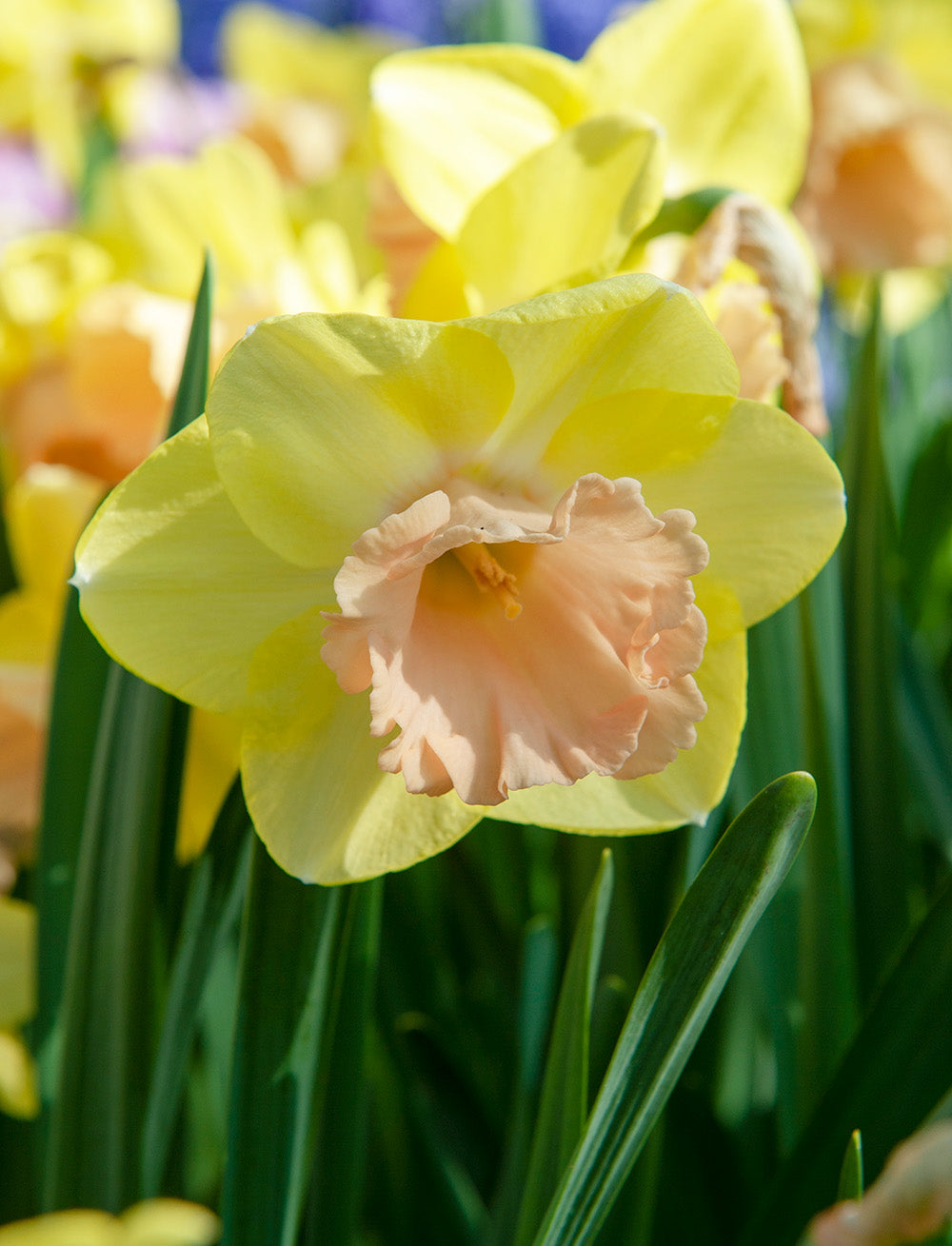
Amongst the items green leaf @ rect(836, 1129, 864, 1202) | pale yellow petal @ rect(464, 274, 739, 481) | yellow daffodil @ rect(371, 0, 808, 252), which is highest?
yellow daffodil @ rect(371, 0, 808, 252)

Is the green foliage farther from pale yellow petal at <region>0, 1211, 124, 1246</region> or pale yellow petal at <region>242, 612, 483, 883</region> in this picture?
pale yellow petal at <region>0, 1211, 124, 1246</region>

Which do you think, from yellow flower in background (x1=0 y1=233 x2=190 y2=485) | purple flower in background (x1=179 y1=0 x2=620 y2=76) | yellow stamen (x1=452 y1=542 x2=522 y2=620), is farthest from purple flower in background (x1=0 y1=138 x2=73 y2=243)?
yellow stamen (x1=452 y1=542 x2=522 y2=620)

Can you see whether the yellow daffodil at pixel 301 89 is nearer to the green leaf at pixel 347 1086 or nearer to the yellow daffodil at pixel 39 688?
the yellow daffodil at pixel 39 688

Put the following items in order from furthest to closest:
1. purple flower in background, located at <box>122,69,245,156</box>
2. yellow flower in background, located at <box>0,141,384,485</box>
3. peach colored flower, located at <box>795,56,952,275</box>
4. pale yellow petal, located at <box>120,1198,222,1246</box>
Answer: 1. purple flower in background, located at <box>122,69,245,156</box>
2. peach colored flower, located at <box>795,56,952,275</box>
3. yellow flower in background, located at <box>0,141,384,485</box>
4. pale yellow petal, located at <box>120,1198,222,1246</box>

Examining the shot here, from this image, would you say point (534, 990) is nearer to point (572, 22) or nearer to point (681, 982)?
point (681, 982)

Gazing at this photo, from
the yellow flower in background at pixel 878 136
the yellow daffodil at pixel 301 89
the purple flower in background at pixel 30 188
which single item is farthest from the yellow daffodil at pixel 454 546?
the purple flower in background at pixel 30 188

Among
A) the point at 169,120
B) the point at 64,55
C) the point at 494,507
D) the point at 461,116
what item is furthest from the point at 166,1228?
the point at 169,120
